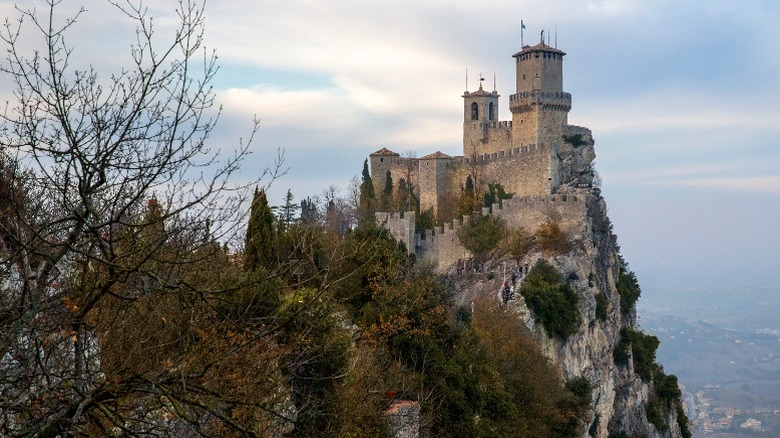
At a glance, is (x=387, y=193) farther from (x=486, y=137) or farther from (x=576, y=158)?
(x=576, y=158)

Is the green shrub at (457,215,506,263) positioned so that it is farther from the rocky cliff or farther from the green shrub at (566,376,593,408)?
Result: the green shrub at (566,376,593,408)

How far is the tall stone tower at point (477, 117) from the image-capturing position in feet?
201

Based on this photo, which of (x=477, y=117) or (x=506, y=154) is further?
(x=477, y=117)

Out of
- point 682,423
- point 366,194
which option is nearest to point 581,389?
point 682,423

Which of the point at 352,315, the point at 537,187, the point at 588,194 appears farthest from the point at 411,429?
the point at 537,187

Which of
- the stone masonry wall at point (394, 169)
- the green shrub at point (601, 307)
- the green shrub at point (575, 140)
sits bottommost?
the green shrub at point (601, 307)

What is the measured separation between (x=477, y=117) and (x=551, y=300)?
69.4 feet

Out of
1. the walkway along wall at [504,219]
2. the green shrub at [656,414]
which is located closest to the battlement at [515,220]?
the walkway along wall at [504,219]

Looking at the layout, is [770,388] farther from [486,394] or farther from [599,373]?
[486,394]

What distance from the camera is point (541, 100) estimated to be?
191 ft

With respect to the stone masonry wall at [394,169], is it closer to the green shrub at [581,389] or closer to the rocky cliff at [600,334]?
the rocky cliff at [600,334]

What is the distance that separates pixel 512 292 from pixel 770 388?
564 feet

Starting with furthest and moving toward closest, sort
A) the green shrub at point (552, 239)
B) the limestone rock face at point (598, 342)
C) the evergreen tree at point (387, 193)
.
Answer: the evergreen tree at point (387, 193)
the green shrub at point (552, 239)
the limestone rock face at point (598, 342)

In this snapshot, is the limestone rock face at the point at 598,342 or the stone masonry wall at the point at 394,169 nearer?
the limestone rock face at the point at 598,342
